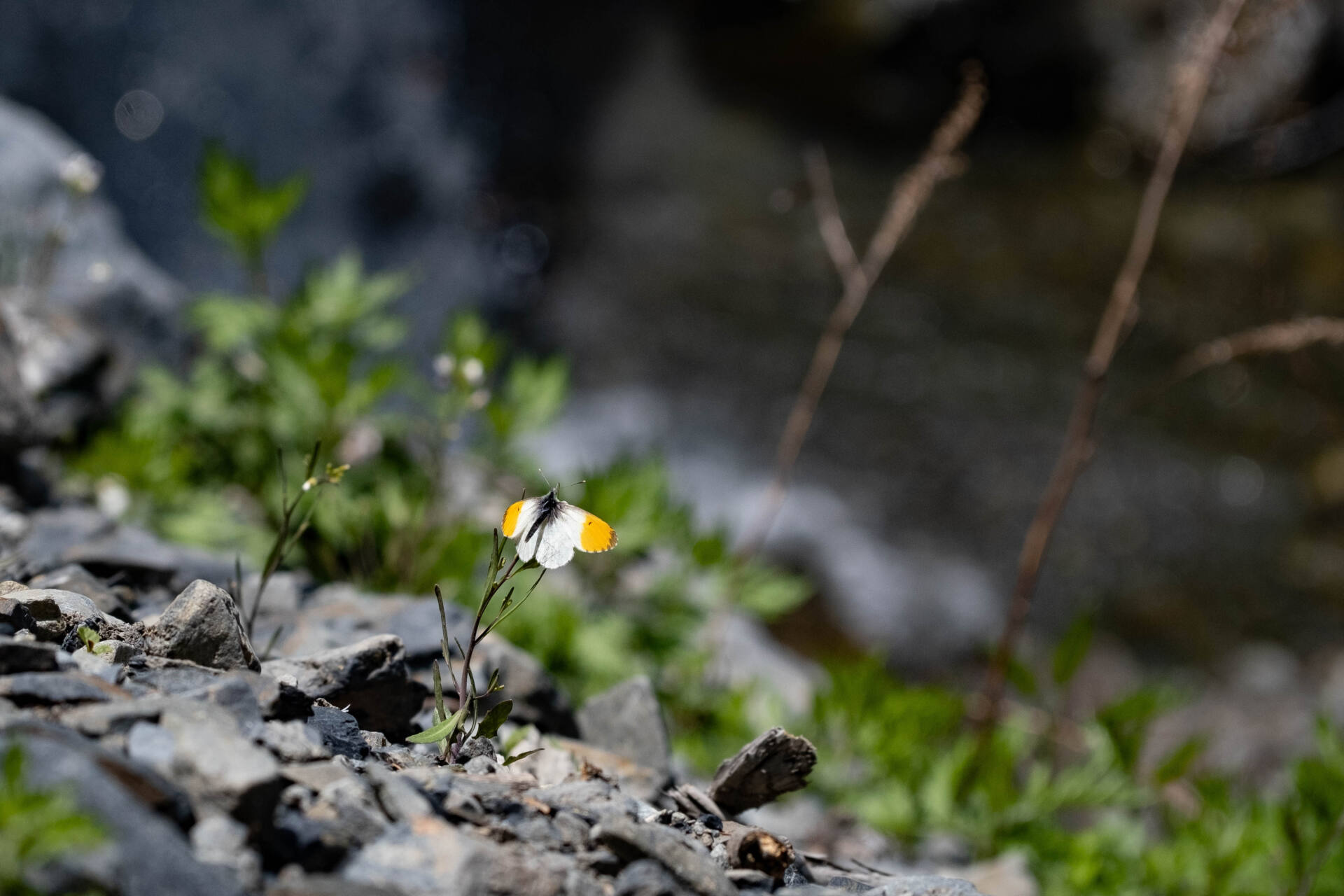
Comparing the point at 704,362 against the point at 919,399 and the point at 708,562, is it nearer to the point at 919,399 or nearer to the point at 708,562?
the point at 919,399

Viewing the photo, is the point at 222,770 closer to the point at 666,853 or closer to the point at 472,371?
the point at 666,853

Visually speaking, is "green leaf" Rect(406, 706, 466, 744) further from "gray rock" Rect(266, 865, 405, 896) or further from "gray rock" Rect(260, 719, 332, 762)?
"gray rock" Rect(266, 865, 405, 896)

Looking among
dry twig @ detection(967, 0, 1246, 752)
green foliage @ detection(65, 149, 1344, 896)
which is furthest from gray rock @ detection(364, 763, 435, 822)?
dry twig @ detection(967, 0, 1246, 752)

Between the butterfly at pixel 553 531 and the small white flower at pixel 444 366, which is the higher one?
the small white flower at pixel 444 366

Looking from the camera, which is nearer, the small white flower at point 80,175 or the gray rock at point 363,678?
the gray rock at point 363,678

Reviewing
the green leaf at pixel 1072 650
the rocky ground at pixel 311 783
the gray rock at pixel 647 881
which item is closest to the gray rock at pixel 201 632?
the rocky ground at pixel 311 783

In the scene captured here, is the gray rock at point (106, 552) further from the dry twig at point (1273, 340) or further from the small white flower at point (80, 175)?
the dry twig at point (1273, 340)

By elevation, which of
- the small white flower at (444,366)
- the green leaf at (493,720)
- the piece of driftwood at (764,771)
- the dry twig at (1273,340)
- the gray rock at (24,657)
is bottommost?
the gray rock at (24,657)
